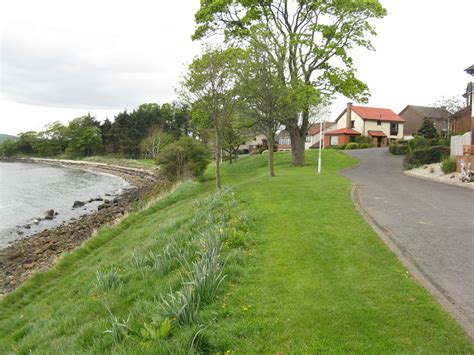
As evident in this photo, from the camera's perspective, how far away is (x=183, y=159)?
115ft

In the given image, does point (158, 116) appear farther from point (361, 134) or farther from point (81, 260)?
point (81, 260)

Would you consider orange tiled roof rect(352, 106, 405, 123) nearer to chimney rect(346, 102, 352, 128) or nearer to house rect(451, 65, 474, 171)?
chimney rect(346, 102, 352, 128)

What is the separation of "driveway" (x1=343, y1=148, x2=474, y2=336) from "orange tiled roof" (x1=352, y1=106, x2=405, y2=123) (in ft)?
179

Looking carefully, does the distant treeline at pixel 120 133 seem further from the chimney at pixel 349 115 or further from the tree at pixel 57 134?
the chimney at pixel 349 115

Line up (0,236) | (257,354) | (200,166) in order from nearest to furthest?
(257,354)
(0,236)
(200,166)

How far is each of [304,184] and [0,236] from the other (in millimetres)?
15216

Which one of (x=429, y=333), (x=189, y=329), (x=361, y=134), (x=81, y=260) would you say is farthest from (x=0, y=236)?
(x=361, y=134)

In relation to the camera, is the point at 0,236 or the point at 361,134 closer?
the point at 0,236

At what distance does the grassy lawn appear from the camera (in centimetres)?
462

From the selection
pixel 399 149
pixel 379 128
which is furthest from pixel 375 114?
pixel 399 149

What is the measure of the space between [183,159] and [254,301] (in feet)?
98.9

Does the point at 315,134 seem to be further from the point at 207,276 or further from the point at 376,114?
the point at 207,276

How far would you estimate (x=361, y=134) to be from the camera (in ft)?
222

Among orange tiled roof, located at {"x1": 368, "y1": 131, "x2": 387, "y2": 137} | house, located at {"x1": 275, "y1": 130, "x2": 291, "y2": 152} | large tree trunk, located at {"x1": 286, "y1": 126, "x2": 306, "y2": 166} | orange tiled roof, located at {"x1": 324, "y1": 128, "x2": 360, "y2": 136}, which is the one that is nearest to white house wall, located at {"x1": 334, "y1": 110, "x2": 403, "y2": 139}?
orange tiled roof, located at {"x1": 368, "y1": 131, "x2": 387, "y2": 137}
